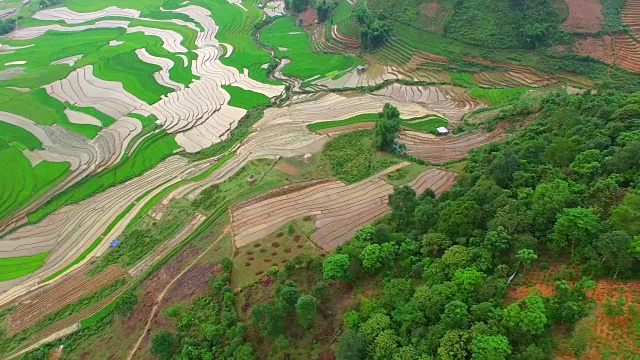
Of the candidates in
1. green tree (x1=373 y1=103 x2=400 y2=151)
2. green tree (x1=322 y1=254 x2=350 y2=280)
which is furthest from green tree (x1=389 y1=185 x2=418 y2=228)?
green tree (x1=373 y1=103 x2=400 y2=151)

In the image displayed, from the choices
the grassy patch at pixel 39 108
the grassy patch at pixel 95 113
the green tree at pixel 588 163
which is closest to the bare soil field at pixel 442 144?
the green tree at pixel 588 163

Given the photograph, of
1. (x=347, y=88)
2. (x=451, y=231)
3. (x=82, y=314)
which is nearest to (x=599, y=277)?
(x=451, y=231)

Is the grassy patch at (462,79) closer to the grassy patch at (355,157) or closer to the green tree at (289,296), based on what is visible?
the grassy patch at (355,157)

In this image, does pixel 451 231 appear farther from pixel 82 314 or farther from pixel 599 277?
pixel 82 314

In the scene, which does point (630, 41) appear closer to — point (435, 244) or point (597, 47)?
point (597, 47)

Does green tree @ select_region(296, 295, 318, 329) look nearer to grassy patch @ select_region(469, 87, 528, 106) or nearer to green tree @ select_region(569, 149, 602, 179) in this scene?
green tree @ select_region(569, 149, 602, 179)

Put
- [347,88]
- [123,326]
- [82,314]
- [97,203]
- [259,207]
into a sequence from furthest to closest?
[347,88]
[97,203]
[259,207]
[82,314]
[123,326]
